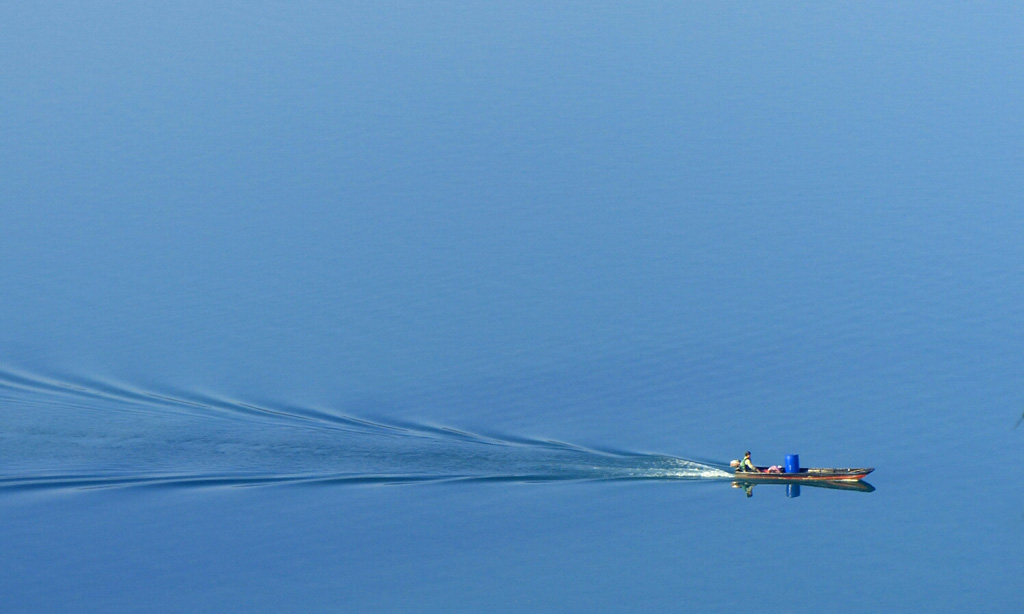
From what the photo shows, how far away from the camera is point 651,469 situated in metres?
35.2

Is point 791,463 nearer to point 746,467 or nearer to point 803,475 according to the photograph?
point 803,475

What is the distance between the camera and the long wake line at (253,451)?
35.2 metres

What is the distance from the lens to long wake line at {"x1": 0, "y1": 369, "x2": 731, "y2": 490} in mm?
35250

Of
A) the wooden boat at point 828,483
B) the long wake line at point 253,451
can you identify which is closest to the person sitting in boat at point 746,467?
the wooden boat at point 828,483

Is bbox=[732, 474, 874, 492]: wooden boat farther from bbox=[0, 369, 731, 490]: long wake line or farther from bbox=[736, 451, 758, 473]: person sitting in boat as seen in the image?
bbox=[0, 369, 731, 490]: long wake line

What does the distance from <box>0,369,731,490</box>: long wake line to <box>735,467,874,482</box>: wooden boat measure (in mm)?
618

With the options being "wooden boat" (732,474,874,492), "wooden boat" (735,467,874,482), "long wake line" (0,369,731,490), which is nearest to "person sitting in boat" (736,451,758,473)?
"wooden boat" (735,467,874,482)

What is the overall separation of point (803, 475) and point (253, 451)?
1214cm

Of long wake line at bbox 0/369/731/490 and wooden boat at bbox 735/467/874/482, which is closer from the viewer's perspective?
wooden boat at bbox 735/467/874/482

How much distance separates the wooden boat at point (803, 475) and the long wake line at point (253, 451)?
0.62m

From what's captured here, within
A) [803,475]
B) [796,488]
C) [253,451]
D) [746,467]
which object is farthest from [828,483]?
[253,451]

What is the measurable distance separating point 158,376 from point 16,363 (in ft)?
12.2

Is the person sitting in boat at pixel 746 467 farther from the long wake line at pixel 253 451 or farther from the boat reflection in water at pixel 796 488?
the long wake line at pixel 253 451

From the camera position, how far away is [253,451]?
3606 cm
